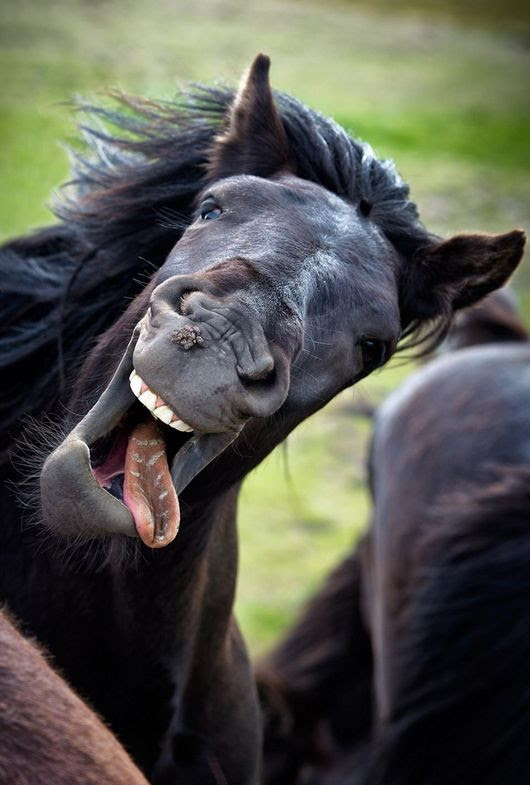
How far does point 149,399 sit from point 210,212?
60 centimetres

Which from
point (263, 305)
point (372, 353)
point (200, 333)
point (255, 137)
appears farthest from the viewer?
point (255, 137)

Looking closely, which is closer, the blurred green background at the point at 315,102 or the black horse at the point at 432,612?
the black horse at the point at 432,612

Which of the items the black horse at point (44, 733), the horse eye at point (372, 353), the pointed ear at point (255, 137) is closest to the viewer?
the black horse at point (44, 733)

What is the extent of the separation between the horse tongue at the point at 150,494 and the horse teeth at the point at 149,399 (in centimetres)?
11

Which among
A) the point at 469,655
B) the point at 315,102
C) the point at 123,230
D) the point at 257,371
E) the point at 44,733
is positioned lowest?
the point at 315,102

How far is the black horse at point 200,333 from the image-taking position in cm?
160

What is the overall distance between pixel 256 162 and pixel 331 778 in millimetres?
2781

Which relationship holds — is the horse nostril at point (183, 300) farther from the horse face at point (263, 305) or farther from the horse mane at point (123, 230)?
the horse mane at point (123, 230)

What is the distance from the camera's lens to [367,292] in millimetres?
1941

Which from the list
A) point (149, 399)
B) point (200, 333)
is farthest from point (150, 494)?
point (200, 333)

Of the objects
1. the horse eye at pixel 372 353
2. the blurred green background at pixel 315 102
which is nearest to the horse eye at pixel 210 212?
the horse eye at pixel 372 353

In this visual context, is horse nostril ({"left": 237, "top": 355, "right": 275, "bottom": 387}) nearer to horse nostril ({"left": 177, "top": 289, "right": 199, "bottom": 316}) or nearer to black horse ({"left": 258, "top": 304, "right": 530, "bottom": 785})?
horse nostril ({"left": 177, "top": 289, "right": 199, "bottom": 316})

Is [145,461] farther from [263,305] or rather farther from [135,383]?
[263,305]

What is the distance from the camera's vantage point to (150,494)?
1.60 metres
